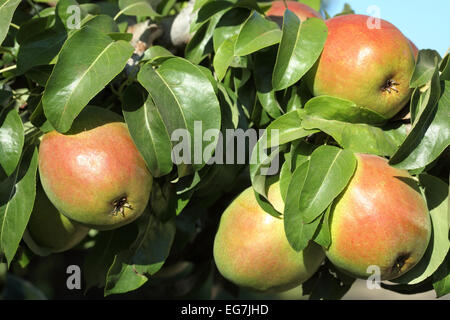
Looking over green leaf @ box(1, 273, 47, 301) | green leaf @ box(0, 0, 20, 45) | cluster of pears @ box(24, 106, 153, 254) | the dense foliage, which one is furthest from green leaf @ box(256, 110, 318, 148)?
green leaf @ box(1, 273, 47, 301)

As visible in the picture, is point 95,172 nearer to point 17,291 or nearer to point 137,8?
point 137,8

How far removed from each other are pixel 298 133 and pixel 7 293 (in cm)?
140

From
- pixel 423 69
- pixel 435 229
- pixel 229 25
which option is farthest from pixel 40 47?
pixel 435 229

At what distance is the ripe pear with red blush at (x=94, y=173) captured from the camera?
1.14 m

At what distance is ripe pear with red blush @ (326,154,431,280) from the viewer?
3.60 ft

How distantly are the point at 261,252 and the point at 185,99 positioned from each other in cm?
33

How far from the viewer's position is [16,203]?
1188 mm

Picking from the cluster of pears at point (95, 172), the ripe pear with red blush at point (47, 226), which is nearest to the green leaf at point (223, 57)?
the cluster of pears at point (95, 172)

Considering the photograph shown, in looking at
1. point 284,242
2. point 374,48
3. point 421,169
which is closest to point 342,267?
point 284,242

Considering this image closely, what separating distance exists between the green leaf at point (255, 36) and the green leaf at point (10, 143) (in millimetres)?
444

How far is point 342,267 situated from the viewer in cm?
118

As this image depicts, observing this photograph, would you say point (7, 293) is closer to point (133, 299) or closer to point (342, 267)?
point (133, 299)

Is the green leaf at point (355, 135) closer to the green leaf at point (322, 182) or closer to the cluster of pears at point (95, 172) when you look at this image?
the green leaf at point (322, 182)
